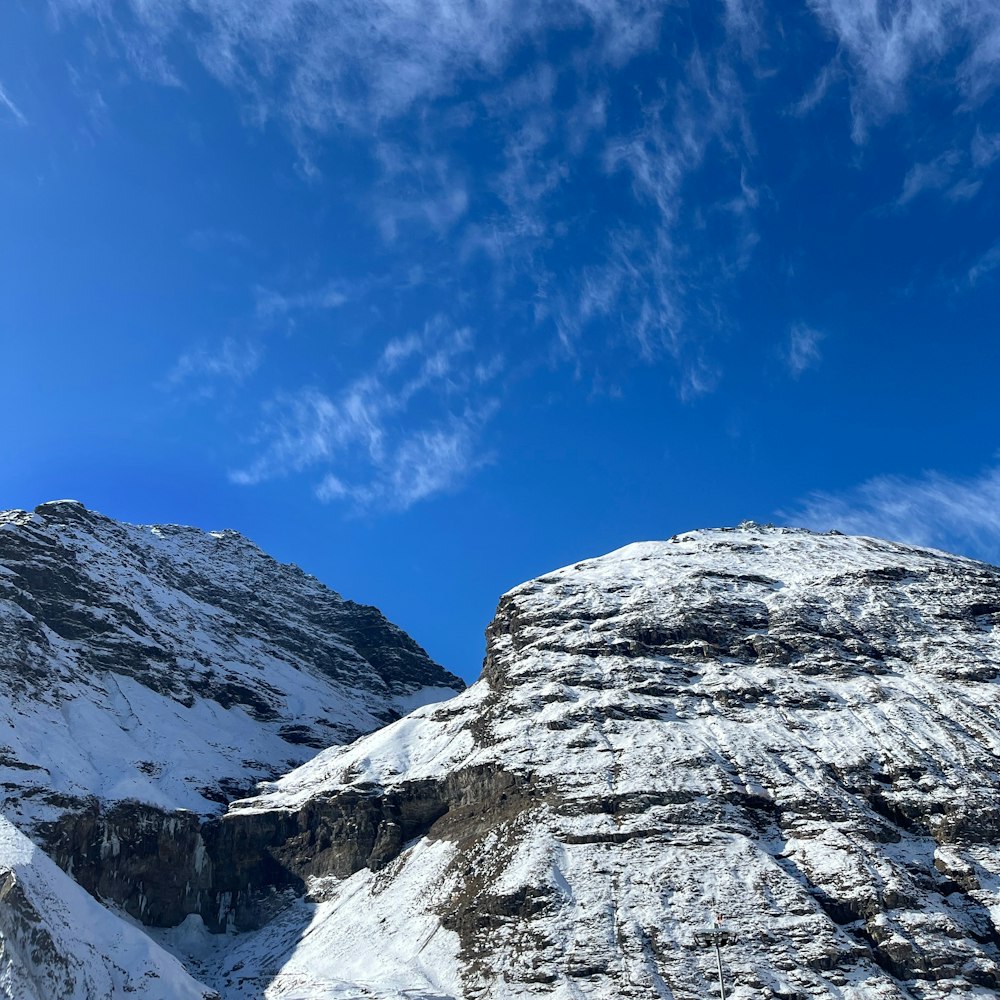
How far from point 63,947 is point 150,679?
257 ft

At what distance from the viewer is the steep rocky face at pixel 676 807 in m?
66.8

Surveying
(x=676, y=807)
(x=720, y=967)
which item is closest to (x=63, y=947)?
(x=720, y=967)

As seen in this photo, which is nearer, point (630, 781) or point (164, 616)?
point (630, 781)

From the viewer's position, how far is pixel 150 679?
130625 mm

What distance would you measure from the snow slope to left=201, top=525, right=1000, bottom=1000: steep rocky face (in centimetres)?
1598

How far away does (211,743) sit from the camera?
123125 mm

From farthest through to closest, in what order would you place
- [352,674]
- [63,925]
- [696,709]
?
1. [352,674]
2. [696,709]
3. [63,925]

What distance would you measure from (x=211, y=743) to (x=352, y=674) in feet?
174

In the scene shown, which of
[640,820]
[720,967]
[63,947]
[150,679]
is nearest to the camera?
[63,947]

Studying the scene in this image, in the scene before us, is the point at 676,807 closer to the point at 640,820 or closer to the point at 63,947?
the point at 640,820

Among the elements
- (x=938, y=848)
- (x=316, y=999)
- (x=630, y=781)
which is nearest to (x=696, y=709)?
(x=630, y=781)

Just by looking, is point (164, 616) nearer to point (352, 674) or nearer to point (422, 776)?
point (352, 674)

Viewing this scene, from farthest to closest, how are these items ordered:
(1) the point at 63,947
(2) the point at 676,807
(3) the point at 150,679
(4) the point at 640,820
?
(3) the point at 150,679 < (2) the point at 676,807 < (4) the point at 640,820 < (1) the point at 63,947

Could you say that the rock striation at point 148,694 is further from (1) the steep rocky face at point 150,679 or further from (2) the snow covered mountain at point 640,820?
(2) the snow covered mountain at point 640,820
